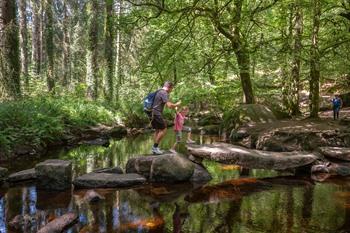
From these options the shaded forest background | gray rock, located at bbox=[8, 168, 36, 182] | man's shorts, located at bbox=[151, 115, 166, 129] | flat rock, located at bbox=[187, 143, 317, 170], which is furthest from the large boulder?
gray rock, located at bbox=[8, 168, 36, 182]

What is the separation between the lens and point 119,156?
12.8 metres

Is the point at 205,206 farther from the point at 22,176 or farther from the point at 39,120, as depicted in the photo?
the point at 39,120

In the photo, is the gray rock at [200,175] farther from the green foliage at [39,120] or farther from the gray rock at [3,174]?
the green foliage at [39,120]

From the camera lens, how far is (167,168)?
362 inches

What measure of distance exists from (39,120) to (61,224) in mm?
8588

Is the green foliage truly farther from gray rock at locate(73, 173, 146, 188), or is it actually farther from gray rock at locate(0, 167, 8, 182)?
gray rock at locate(73, 173, 146, 188)

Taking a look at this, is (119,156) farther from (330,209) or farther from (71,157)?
(330,209)

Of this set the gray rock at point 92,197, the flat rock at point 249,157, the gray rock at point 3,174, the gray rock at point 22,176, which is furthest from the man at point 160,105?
the gray rock at point 3,174

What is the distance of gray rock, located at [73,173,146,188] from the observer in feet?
28.2

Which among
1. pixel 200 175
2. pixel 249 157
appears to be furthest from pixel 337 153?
pixel 200 175

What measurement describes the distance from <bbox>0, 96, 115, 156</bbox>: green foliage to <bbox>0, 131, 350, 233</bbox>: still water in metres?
3.23

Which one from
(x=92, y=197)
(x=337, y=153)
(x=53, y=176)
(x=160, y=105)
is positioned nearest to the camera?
(x=92, y=197)

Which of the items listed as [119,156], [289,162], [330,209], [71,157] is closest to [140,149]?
[119,156]

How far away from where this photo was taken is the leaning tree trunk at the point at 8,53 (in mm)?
14133
